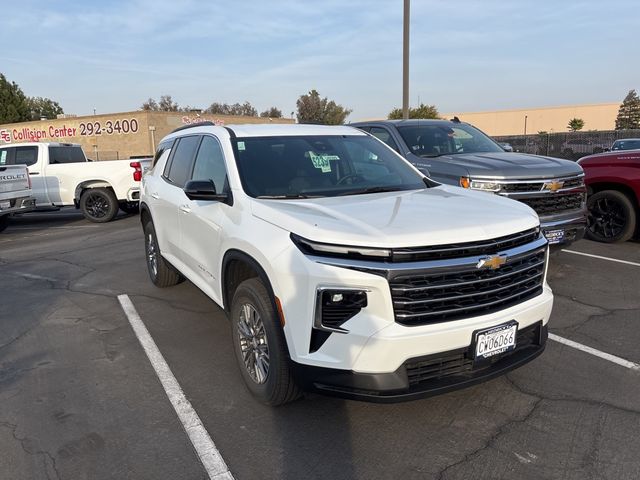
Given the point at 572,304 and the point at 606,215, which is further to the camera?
the point at 606,215

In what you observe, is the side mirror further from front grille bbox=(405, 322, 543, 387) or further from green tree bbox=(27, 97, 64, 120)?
green tree bbox=(27, 97, 64, 120)

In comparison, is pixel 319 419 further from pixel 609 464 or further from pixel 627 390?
pixel 627 390

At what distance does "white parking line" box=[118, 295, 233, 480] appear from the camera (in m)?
2.81

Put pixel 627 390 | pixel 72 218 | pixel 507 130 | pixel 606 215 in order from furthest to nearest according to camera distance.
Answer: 1. pixel 507 130
2. pixel 72 218
3. pixel 606 215
4. pixel 627 390

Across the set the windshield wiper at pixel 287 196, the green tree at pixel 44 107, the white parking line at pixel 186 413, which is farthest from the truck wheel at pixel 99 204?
the green tree at pixel 44 107

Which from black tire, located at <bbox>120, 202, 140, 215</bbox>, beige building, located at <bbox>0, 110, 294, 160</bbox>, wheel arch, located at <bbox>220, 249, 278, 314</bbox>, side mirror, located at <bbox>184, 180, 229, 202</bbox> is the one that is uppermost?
beige building, located at <bbox>0, 110, 294, 160</bbox>

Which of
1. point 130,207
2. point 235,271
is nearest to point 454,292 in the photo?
point 235,271

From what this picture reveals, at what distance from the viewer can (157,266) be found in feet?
19.8

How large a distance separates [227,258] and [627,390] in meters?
2.91

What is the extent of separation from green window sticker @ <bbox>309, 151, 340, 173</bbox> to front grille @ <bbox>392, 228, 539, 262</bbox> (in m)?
1.58

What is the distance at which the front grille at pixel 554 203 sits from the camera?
5797 millimetres

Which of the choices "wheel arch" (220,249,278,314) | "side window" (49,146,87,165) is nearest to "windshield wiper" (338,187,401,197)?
"wheel arch" (220,249,278,314)

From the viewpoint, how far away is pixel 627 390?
11.4 ft

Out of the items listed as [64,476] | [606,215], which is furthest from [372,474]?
[606,215]
